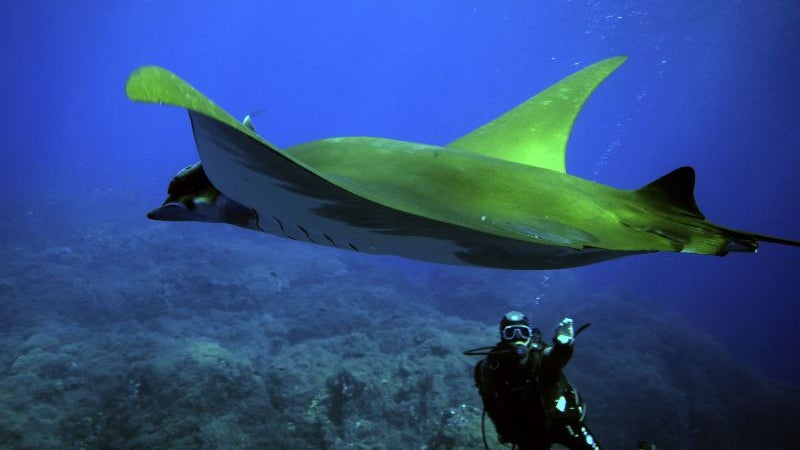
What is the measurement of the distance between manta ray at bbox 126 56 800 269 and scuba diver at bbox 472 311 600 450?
129cm

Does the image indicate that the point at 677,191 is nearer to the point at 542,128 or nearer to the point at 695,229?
the point at 695,229

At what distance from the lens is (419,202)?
1609 mm

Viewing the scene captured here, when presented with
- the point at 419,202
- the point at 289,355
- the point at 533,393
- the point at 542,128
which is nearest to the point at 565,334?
the point at 533,393

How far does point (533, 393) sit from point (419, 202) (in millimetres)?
2266

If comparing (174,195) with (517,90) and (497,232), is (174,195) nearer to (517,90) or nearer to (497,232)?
(497,232)

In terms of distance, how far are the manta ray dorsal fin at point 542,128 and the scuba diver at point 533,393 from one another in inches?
58.8

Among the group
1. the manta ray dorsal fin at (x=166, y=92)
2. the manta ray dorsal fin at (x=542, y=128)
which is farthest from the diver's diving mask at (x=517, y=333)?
the manta ray dorsal fin at (x=166, y=92)

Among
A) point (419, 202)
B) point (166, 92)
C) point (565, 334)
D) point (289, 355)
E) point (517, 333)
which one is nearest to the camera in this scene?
point (166, 92)

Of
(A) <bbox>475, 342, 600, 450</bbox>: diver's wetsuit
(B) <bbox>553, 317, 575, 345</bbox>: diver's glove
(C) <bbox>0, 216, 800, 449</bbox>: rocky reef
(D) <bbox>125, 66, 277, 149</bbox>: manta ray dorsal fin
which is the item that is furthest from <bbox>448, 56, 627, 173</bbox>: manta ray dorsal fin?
(C) <bbox>0, 216, 800, 449</bbox>: rocky reef

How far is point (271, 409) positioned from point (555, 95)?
5164 mm

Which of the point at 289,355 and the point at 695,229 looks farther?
the point at 289,355

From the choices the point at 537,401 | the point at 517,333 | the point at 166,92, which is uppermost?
the point at 166,92

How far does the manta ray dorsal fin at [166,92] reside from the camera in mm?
937

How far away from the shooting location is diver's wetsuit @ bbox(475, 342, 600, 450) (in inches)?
120
